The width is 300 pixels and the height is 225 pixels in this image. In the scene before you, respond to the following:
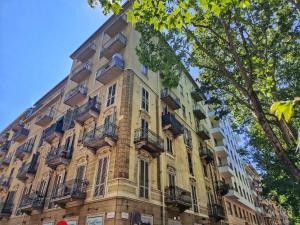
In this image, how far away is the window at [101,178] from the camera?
12.5 metres

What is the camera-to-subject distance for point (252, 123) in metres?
19.8

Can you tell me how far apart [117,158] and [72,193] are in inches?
132

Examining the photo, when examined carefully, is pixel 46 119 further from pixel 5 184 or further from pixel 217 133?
pixel 217 133

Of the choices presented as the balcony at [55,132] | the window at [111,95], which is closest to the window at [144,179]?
the window at [111,95]

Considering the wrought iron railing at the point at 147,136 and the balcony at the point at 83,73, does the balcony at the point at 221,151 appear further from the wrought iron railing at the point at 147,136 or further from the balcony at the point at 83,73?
the balcony at the point at 83,73

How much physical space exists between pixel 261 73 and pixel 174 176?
9725 mm

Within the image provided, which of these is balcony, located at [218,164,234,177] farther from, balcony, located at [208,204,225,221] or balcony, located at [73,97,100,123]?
balcony, located at [73,97,100,123]

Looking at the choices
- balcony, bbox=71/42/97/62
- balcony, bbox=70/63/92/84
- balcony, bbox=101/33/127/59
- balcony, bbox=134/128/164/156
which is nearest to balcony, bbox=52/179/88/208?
balcony, bbox=134/128/164/156

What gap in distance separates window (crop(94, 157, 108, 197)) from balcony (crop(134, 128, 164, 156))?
2.36 meters

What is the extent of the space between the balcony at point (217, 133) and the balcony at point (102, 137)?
1938 centimetres

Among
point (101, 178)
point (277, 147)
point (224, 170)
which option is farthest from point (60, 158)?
point (224, 170)

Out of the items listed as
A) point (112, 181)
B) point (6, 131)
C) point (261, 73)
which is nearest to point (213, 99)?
point (261, 73)

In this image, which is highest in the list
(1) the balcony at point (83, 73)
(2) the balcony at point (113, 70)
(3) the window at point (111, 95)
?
(1) the balcony at point (83, 73)

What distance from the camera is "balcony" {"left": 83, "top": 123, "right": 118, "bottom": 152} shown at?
1322cm
